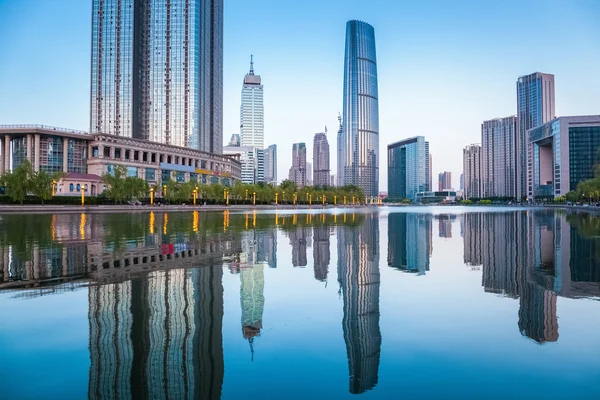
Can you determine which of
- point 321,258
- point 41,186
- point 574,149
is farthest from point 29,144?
point 574,149

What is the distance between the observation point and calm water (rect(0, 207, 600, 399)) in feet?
16.5

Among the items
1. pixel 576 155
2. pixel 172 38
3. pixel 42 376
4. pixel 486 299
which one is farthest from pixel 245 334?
pixel 576 155

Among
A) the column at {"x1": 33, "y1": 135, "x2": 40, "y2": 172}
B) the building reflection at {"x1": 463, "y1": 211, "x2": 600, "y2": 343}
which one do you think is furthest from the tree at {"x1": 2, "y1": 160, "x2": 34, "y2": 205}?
the building reflection at {"x1": 463, "y1": 211, "x2": 600, "y2": 343}

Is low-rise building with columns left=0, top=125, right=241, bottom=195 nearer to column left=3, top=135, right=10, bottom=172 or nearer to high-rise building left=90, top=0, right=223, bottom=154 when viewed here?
column left=3, top=135, right=10, bottom=172

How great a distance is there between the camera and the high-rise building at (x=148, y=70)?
5027 inches

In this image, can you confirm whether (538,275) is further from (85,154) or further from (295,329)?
(85,154)

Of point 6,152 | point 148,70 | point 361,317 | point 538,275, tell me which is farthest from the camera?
point 148,70

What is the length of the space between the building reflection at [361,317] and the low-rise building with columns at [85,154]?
91270mm

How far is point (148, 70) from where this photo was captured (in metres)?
130

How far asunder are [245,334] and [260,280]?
175 inches

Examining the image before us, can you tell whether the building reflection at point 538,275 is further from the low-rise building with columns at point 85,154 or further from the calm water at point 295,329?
the low-rise building with columns at point 85,154

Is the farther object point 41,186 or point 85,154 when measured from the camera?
point 85,154

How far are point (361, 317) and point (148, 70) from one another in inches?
5444

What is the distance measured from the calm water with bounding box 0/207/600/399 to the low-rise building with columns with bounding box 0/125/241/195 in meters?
91.0
